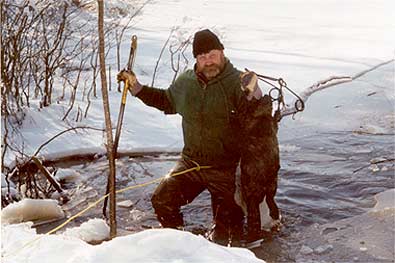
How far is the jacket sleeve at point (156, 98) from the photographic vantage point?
4.98m

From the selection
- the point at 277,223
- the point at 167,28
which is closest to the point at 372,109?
the point at 277,223

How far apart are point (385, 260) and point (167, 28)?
42.4 feet

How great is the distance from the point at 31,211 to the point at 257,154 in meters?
1.84

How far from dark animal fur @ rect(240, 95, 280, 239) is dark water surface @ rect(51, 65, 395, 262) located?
342 millimetres

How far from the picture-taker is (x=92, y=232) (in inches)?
180

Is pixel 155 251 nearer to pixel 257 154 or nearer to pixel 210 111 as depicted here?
pixel 257 154

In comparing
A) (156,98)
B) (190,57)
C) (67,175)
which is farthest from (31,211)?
(190,57)

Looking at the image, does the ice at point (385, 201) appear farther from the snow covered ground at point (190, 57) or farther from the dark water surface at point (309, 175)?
the snow covered ground at point (190, 57)

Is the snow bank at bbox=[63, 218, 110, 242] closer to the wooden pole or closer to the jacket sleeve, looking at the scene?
the wooden pole

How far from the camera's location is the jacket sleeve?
4.98 m

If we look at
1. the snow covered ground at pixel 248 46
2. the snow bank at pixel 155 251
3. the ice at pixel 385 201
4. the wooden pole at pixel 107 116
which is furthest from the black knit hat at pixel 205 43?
the snow covered ground at pixel 248 46

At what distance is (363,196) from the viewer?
5719 mm

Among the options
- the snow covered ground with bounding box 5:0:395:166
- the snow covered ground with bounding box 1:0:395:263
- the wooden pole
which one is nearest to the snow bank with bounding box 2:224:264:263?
the snow covered ground with bounding box 1:0:395:263

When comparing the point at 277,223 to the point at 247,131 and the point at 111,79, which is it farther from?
the point at 111,79
